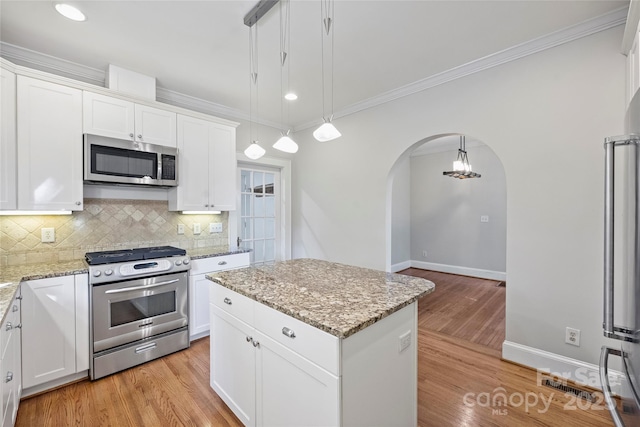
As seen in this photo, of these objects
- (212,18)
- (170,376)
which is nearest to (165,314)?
(170,376)

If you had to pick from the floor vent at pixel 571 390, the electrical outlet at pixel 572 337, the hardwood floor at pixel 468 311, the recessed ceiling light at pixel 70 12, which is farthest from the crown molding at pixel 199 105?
the floor vent at pixel 571 390

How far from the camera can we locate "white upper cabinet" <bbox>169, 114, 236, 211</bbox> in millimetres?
3059

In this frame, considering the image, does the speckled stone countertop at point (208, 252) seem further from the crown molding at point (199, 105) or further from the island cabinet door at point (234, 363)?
the crown molding at point (199, 105)

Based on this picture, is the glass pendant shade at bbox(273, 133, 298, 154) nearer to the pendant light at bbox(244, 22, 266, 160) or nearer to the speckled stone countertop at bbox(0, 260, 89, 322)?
the pendant light at bbox(244, 22, 266, 160)

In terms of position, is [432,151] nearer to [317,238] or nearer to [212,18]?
[317,238]

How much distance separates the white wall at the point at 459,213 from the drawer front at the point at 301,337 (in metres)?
5.25

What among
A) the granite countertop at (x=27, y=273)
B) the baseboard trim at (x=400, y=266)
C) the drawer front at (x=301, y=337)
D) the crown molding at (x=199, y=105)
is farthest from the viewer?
the baseboard trim at (x=400, y=266)

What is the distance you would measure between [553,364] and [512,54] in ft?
8.66

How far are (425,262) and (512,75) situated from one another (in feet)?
14.7

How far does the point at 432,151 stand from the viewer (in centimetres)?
611

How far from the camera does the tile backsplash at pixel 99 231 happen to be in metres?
2.39

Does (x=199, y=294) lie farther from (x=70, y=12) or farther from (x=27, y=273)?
(x=70, y=12)

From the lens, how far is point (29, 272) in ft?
6.97

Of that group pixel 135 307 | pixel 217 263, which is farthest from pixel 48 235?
pixel 217 263
